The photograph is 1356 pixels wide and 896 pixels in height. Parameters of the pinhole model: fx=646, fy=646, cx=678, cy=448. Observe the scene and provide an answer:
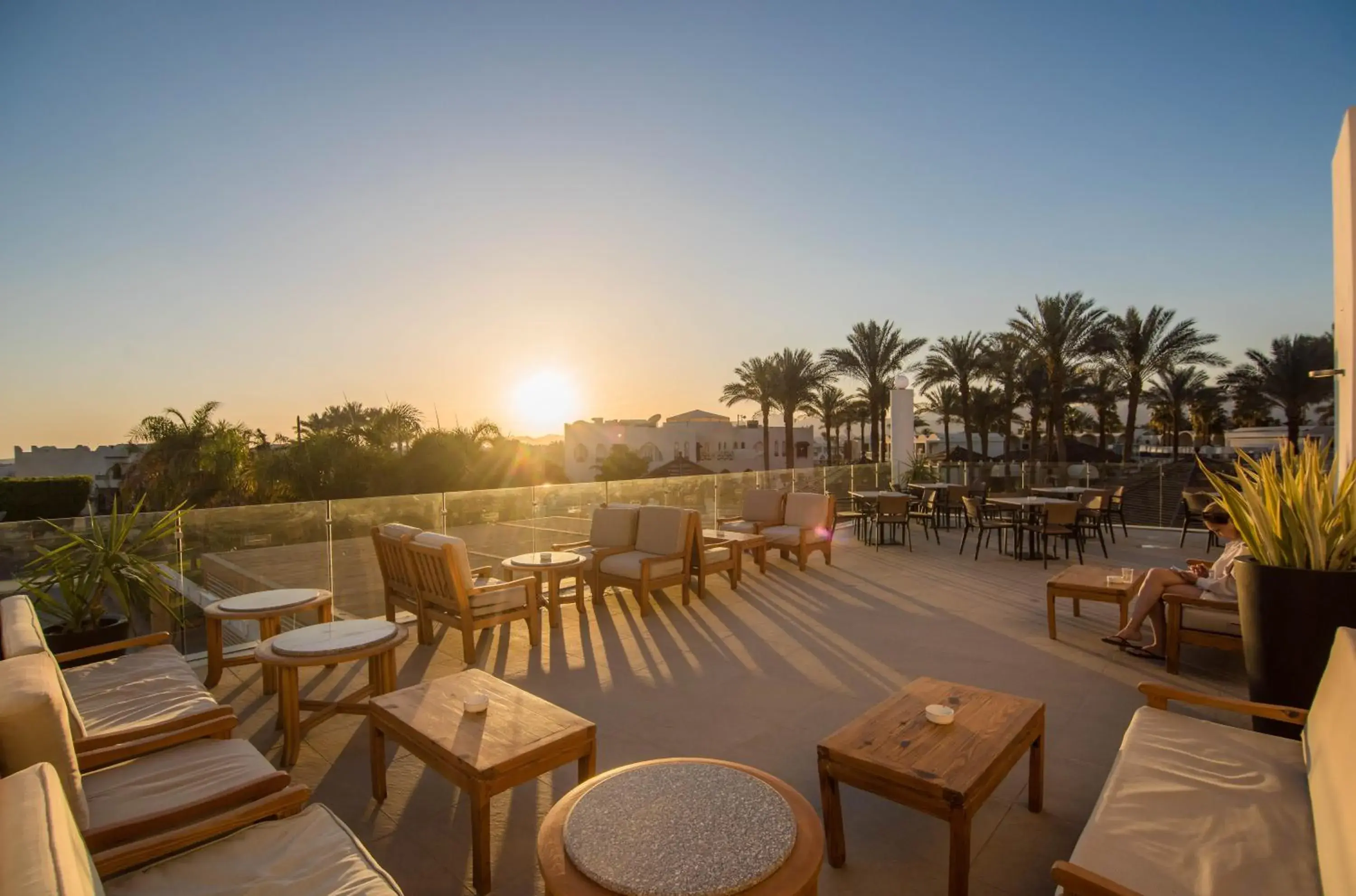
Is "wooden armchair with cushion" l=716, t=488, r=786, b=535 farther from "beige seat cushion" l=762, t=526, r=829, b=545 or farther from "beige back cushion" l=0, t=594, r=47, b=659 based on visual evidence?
"beige back cushion" l=0, t=594, r=47, b=659

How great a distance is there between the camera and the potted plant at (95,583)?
4.18 meters

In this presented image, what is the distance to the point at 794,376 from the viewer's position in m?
25.0

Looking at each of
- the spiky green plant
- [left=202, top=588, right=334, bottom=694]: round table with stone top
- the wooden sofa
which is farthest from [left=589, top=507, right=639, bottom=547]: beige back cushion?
the wooden sofa

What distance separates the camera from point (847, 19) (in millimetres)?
7461

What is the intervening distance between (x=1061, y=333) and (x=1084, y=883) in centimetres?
2377

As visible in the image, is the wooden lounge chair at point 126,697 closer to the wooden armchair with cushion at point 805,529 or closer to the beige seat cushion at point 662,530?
the beige seat cushion at point 662,530

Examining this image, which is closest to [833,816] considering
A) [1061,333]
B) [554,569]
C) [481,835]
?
[481,835]

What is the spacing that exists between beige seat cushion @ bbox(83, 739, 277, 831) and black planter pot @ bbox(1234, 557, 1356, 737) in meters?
4.10

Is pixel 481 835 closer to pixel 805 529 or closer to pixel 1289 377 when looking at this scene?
pixel 805 529

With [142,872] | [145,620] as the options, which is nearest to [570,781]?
[142,872]

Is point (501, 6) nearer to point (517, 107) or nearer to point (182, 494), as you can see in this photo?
point (517, 107)

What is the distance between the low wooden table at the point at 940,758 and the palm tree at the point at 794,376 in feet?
71.7

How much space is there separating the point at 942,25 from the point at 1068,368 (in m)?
18.4

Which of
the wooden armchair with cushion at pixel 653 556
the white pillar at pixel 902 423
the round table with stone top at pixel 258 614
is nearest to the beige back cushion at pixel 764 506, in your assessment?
the wooden armchair with cushion at pixel 653 556
